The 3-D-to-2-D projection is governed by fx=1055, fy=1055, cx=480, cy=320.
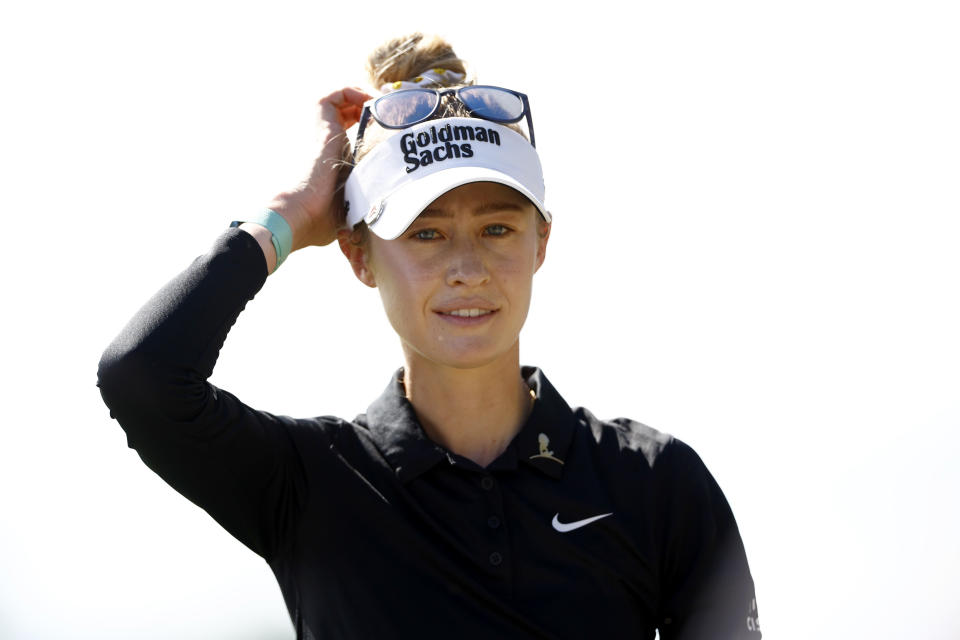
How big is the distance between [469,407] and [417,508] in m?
0.34

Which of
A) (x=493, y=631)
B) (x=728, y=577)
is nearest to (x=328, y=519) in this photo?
(x=493, y=631)

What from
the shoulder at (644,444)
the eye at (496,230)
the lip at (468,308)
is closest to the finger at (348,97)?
the eye at (496,230)

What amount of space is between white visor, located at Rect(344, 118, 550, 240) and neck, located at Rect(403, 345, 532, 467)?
414 millimetres

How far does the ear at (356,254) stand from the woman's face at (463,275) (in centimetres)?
12

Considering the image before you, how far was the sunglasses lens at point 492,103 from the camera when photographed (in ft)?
9.39

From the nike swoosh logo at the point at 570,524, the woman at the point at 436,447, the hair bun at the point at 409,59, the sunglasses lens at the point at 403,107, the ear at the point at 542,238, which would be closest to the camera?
A: the woman at the point at 436,447

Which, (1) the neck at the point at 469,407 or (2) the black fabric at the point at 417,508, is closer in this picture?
(2) the black fabric at the point at 417,508

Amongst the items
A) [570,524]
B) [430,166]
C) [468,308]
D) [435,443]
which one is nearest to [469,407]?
[435,443]

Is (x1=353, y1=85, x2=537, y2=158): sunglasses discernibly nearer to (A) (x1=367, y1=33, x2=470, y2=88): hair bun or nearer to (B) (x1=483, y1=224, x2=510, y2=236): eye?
(A) (x1=367, y1=33, x2=470, y2=88): hair bun

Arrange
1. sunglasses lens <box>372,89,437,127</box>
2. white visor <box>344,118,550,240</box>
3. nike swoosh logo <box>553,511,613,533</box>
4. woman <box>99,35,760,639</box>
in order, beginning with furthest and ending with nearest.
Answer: sunglasses lens <box>372,89,437,127</box>, white visor <box>344,118,550,240</box>, nike swoosh logo <box>553,511,613,533</box>, woman <box>99,35,760,639</box>

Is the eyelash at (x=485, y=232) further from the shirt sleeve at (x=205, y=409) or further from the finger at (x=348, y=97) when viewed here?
the finger at (x=348, y=97)

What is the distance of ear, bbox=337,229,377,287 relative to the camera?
287 centimetres

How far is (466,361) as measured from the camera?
261 cm

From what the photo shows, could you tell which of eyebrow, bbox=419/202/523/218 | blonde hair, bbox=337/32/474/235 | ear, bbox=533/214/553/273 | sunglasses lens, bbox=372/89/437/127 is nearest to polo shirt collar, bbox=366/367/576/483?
ear, bbox=533/214/553/273
